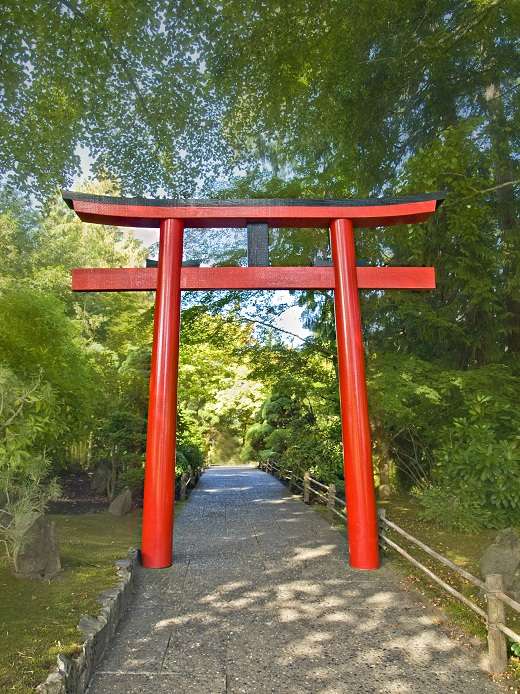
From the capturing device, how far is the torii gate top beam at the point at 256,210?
6.23 metres

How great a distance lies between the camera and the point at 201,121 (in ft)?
41.6

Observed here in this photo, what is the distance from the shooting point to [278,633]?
3900 mm

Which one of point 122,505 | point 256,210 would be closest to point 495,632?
point 256,210

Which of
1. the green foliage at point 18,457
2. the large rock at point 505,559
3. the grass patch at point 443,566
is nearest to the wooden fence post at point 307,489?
the grass patch at point 443,566

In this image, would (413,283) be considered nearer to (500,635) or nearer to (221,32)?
(500,635)

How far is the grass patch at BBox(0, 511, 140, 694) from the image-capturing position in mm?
3029

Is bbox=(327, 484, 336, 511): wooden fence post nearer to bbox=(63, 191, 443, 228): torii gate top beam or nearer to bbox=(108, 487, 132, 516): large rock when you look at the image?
bbox=(108, 487, 132, 516): large rock

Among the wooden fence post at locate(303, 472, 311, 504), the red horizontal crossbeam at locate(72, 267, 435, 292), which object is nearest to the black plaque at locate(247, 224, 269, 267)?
the red horizontal crossbeam at locate(72, 267, 435, 292)

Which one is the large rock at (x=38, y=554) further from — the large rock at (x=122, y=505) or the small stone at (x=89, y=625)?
the large rock at (x=122, y=505)

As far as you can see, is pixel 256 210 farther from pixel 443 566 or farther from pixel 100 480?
pixel 100 480

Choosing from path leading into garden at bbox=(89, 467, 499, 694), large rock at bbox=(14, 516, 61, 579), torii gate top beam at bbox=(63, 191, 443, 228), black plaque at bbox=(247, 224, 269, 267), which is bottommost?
path leading into garden at bbox=(89, 467, 499, 694)

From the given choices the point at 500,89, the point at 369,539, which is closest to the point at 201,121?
the point at 500,89

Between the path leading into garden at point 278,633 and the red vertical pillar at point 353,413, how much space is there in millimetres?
382

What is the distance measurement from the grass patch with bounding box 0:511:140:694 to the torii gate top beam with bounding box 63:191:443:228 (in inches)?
164
